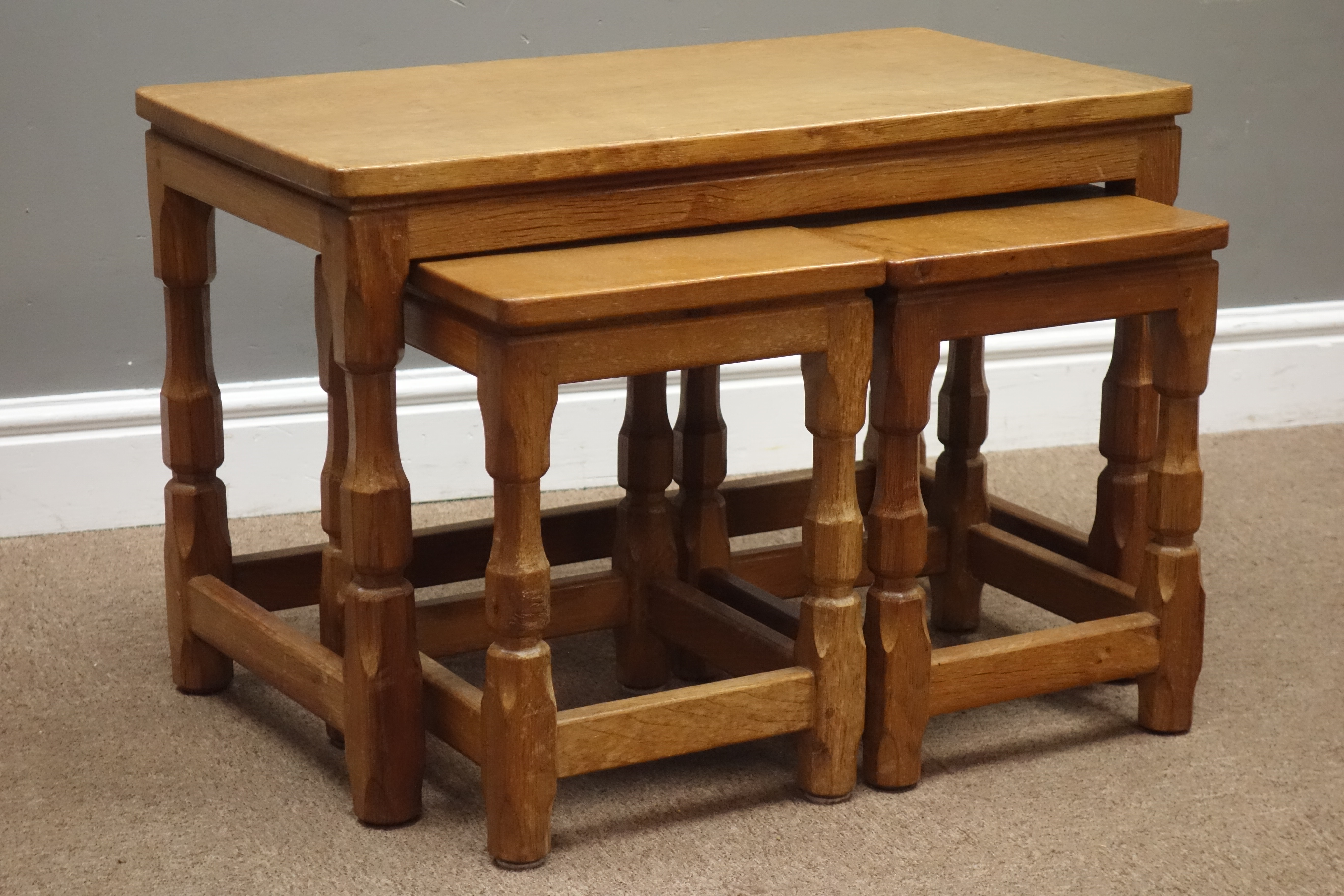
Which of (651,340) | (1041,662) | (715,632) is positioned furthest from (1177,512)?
(651,340)

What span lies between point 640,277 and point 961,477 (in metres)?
0.66

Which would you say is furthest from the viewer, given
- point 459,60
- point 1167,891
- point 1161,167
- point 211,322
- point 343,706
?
point 459,60

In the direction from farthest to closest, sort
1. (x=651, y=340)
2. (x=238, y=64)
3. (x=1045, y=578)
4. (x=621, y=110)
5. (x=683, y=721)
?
(x=238, y=64) < (x=1045, y=578) < (x=621, y=110) < (x=683, y=721) < (x=651, y=340)

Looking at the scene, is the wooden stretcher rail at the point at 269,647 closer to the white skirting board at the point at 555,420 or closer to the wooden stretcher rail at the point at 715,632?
the wooden stretcher rail at the point at 715,632

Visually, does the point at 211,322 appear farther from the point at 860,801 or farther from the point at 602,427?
the point at 860,801

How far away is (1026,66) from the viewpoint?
172 cm

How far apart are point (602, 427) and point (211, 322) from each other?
511 millimetres

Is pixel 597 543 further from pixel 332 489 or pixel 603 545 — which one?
pixel 332 489

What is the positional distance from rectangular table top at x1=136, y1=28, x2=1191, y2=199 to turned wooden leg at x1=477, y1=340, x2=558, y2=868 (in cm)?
16

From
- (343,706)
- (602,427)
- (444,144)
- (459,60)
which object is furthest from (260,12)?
(343,706)

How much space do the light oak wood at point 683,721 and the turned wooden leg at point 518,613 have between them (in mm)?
26

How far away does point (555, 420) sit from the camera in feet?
7.47

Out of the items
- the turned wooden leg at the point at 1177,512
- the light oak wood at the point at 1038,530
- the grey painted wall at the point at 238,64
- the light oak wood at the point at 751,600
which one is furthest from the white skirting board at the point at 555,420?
the turned wooden leg at the point at 1177,512

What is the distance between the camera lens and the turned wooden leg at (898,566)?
1404 mm
